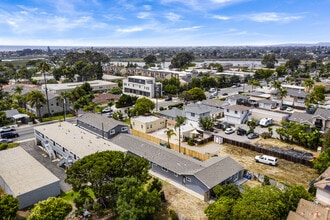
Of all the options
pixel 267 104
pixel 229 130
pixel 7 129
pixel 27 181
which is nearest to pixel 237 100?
pixel 267 104

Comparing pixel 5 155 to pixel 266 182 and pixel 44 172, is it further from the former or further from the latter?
pixel 266 182

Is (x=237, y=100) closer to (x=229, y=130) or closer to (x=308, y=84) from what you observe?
(x=229, y=130)

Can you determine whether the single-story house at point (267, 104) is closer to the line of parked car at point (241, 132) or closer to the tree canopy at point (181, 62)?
the line of parked car at point (241, 132)

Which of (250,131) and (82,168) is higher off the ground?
(82,168)

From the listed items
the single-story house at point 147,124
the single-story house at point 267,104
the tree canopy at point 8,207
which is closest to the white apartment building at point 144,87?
the single-story house at point 147,124

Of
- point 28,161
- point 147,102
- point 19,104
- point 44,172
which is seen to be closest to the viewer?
point 44,172

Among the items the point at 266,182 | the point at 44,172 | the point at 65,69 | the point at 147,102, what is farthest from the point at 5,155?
the point at 65,69
